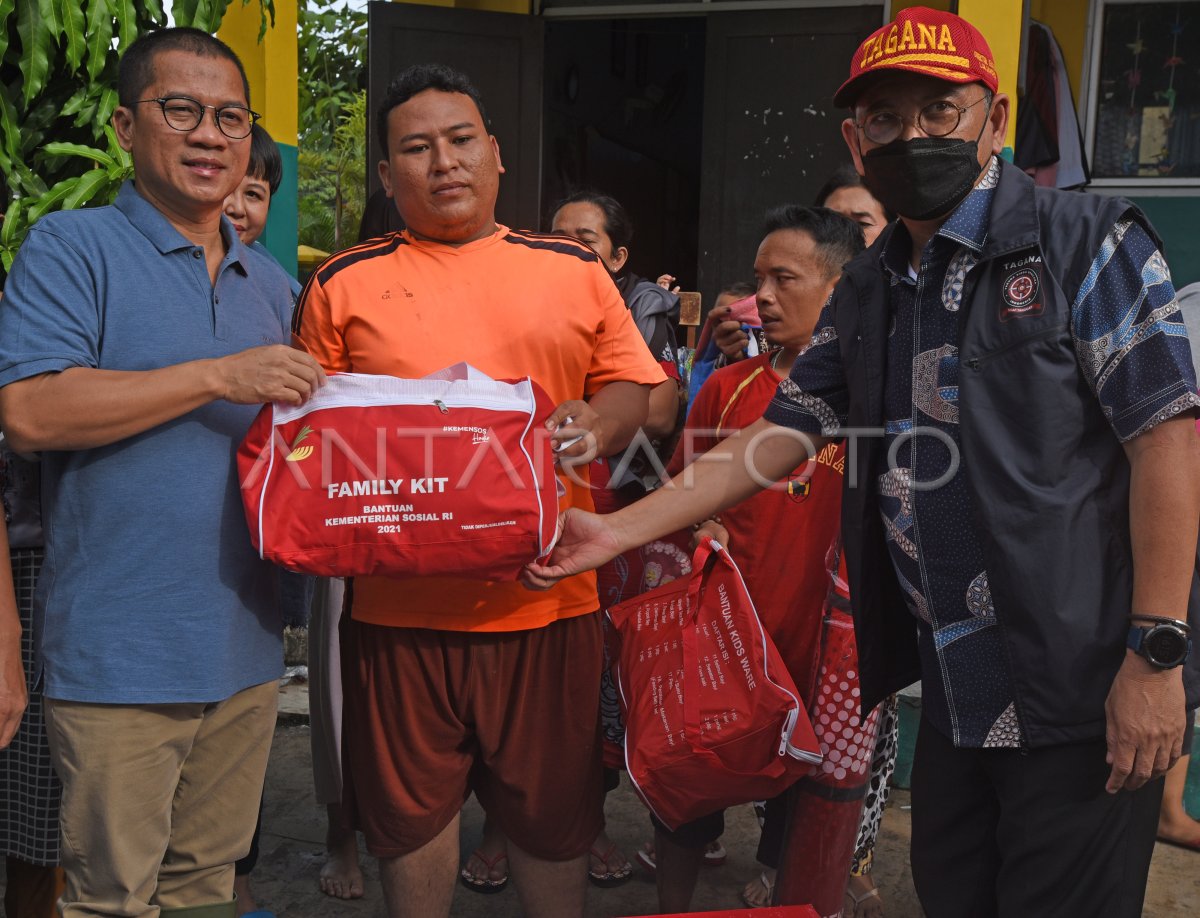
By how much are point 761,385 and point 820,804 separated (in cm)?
110

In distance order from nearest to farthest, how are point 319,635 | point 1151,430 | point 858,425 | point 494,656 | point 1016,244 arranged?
1. point 1151,430
2. point 1016,244
3. point 858,425
4. point 494,656
5. point 319,635

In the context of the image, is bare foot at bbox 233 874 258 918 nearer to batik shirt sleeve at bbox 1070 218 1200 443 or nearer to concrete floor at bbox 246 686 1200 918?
concrete floor at bbox 246 686 1200 918

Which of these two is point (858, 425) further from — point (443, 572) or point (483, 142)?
point (483, 142)

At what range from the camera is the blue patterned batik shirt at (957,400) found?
1.70 meters

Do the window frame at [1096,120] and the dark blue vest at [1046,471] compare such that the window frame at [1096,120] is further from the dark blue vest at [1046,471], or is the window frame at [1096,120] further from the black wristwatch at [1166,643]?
the black wristwatch at [1166,643]

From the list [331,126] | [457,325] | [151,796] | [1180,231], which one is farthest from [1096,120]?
[331,126]

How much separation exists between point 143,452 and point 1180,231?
6010mm

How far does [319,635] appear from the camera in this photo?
3410 mm

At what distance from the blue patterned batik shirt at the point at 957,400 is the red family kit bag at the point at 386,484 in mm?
721

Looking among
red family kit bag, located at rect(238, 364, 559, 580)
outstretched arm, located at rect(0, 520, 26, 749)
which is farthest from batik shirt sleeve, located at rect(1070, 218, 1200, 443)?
outstretched arm, located at rect(0, 520, 26, 749)

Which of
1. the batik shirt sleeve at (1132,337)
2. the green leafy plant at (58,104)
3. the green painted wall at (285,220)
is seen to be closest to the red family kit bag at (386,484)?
the batik shirt sleeve at (1132,337)

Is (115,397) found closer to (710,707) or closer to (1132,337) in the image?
(710,707)

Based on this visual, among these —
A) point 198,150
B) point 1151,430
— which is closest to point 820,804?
point 1151,430

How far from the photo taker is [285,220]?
593 centimetres
